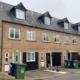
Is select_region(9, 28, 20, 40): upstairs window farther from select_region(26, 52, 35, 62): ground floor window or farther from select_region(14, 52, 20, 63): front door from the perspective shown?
select_region(26, 52, 35, 62): ground floor window

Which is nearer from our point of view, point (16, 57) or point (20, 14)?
point (16, 57)

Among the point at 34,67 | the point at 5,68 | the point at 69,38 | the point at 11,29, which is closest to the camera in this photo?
the point at 5,68

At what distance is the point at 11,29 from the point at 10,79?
27.1ft

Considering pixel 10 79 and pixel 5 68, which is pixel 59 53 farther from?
pixel 10 79

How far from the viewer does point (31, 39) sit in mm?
24578

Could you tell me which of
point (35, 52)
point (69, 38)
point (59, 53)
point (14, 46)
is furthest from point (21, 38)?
point (69, 38)

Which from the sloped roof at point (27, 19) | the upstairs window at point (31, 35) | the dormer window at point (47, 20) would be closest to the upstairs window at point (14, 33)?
the sloped roof at point (27, 19)

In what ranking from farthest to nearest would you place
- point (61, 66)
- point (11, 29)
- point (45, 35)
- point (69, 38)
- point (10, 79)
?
point (69, 38), point (61, 66), point (45, 35), point (11, 29), point (10, 79)

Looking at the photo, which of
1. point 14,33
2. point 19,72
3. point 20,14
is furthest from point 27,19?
point 19,72

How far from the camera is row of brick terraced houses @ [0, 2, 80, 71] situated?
2139 cm

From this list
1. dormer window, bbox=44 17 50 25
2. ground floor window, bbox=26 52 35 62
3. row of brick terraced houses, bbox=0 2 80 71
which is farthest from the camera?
dormer window, bbox=44 17 50 25

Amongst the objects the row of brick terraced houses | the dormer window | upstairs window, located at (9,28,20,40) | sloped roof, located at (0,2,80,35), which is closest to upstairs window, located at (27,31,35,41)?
the row of brick terraced houses

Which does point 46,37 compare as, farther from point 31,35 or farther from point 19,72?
point 19,72

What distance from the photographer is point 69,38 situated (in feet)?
105
